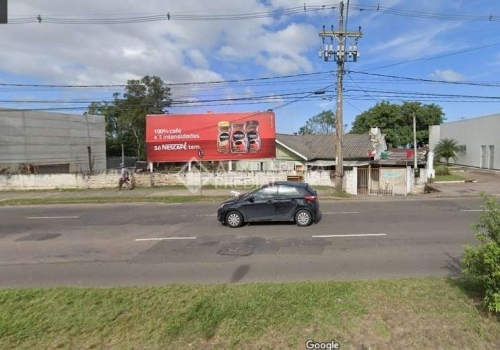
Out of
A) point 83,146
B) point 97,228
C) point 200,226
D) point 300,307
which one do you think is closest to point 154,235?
point 200,226

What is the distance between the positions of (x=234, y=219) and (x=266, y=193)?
4.50 ft

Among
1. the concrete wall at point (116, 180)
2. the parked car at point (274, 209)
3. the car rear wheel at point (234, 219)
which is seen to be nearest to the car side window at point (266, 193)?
the parked car at point (274, 209)

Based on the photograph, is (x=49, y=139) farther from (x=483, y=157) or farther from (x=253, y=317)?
(x=483, y=157)

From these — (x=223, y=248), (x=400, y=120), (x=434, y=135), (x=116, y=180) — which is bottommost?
(x=223, y=248)

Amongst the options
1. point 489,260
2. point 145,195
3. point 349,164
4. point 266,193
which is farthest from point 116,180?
point 489,260

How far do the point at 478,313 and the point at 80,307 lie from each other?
16.1ft

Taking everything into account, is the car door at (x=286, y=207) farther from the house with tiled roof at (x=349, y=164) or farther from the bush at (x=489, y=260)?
the house with tiled roof at (x=349, y=164)

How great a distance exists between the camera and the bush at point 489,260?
3904 mm

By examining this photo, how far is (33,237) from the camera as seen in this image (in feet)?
33.6

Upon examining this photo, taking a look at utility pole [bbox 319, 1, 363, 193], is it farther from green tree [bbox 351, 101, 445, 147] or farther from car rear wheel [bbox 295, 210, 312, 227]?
green tree [bbox 351, 101, 445, 147]

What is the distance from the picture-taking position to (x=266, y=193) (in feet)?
37.9

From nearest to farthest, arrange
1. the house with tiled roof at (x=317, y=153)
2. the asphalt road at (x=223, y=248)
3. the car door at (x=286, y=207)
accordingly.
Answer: the asphalt road at (x=223, y=248) < the car door at (x=286, y=207) < the house with tiled roof at (x=317, y=153)

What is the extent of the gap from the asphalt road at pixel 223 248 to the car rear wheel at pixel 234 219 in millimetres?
326

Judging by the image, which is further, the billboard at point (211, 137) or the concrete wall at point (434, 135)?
the concrete wall at point (434, 135)
